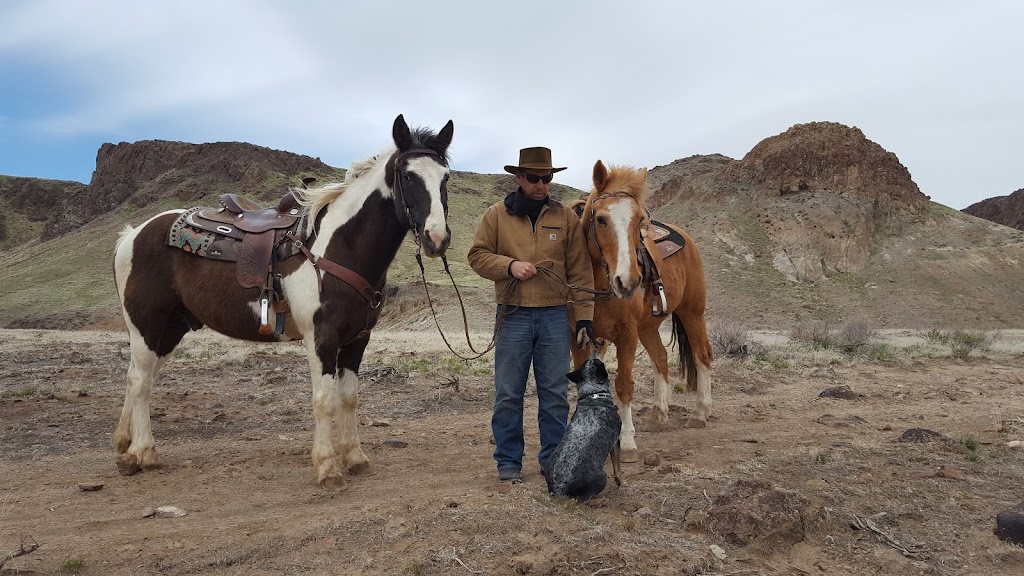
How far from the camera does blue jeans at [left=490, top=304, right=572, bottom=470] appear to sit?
489 centimetres

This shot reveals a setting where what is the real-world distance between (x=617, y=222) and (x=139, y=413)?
461 centimetres

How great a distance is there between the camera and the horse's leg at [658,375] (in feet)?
23.9

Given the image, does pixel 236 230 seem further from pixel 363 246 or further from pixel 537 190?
pixel 537 190

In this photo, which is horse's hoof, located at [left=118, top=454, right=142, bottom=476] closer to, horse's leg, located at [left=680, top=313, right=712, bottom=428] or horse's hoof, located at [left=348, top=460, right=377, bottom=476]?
horse's hoof, located at [left=348, top=460, right=377, bottom=476]

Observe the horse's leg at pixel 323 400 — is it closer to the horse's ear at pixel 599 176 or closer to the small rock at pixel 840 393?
the horse's ear at pixel 599 176

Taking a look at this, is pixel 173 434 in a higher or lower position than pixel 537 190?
lower

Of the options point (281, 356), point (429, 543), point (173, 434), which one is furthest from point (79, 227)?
point (429, 543)

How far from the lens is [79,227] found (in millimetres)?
73938

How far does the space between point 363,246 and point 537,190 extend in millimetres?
1576

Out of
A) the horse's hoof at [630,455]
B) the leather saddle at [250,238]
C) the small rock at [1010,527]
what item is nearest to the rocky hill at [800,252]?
the leather saddle at [250,238]

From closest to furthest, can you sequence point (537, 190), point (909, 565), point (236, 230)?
point (909, 565)
point (537, 190)
point (236, 230)

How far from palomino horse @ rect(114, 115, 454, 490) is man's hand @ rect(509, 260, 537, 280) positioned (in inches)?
22.0

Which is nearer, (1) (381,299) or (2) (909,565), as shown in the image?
(2) (909,565)

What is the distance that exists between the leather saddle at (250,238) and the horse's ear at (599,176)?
8.63 ft
